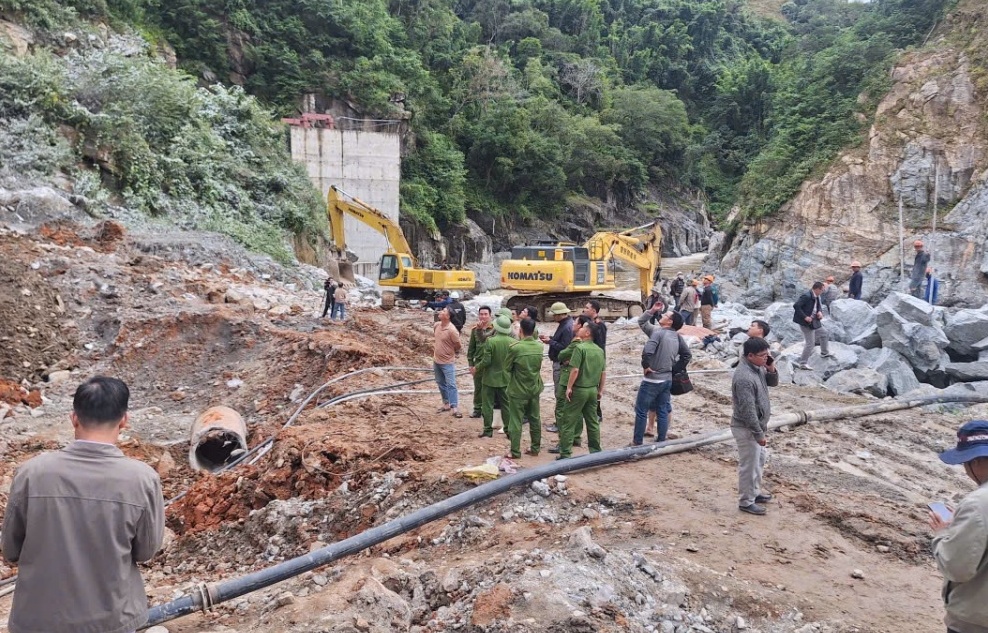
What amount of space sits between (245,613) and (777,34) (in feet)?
297

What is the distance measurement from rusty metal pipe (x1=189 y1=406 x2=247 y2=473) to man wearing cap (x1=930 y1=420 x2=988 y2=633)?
7.22 meters

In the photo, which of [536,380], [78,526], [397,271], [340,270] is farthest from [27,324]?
[340,270]

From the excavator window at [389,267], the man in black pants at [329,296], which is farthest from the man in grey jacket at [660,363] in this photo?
the excavator window at [389,267]

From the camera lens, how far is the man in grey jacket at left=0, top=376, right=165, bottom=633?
2438 millimetres

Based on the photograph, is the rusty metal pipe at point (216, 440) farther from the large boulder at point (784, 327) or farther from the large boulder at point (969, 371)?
the large boulder at point (969, 371)

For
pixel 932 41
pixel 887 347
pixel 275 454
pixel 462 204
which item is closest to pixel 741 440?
pixel 275 454

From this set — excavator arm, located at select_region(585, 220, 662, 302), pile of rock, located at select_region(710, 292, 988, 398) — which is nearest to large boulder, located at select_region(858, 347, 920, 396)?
pile of rock, located at select_region(710, 292, 988, 398)

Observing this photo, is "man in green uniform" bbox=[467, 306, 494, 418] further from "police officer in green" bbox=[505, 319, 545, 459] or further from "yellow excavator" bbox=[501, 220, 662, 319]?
"yellow excavator" bbox=[501, 220, 662, 319]

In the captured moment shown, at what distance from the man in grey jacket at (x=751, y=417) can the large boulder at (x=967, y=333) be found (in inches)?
355

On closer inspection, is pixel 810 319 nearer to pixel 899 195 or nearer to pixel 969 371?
pixel 969 371

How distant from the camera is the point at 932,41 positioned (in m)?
28.2

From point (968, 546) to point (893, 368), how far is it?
32.8ft

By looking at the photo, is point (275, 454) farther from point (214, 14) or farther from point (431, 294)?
point (214, 14)

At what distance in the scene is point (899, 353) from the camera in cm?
1180
